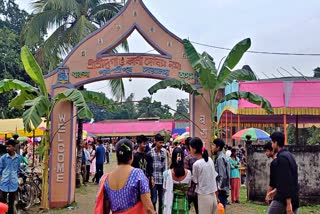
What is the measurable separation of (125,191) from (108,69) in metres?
7.66

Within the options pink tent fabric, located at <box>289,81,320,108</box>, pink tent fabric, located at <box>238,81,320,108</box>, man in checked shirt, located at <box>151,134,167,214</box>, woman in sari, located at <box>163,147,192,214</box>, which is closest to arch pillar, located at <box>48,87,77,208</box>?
man in checked shirt, located at <box>151,134,167,214</box>

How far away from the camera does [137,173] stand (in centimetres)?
397

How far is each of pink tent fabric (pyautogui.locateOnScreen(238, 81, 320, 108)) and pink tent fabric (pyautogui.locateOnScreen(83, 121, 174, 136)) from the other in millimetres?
30099

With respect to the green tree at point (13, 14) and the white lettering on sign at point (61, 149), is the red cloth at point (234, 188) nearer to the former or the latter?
the white lettering on sign at point (61, 149)

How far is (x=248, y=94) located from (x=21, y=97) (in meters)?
5.69

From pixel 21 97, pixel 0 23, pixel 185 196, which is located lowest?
pixel 185 196

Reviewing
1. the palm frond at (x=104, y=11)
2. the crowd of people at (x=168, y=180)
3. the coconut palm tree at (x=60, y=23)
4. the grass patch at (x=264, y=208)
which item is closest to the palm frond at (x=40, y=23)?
the coconut palm tree at (x=60, y=23)

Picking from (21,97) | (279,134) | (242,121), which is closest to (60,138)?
(21,97)

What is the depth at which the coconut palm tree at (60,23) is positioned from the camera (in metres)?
Result: 14.5

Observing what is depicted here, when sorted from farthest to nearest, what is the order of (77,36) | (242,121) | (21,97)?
(242,121) → (77,36) → (21,97)

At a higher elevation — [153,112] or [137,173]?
[153,112]

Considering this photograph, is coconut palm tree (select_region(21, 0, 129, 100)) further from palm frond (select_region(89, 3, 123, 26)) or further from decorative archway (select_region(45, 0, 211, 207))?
decorative archway (select_region(45, 0, 211, 207))

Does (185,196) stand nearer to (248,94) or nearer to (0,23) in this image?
(248,94)

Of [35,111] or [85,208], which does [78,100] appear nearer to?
[35,111]
